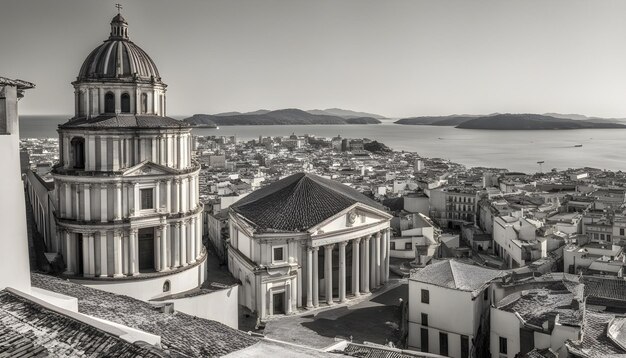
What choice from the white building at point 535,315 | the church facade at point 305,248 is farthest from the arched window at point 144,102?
the white building at point 535,315

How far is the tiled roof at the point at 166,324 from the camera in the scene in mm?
11724

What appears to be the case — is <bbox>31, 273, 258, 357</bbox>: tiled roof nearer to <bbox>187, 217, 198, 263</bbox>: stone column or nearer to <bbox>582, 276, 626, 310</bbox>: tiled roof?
<bbox>187, 217, 198, 263</bbox>: stone column

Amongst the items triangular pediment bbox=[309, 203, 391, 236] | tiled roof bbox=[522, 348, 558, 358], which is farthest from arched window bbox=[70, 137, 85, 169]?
tiled roof bbox=[522, 348, 558, 358]

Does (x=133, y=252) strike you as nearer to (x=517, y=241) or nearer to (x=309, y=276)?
(x=309, y=276)

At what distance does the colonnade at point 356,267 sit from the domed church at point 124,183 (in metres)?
5.83

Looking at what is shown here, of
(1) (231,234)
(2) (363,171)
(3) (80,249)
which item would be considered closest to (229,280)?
(1) (231,234)

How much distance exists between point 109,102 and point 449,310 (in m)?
17.8

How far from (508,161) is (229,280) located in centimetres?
13406

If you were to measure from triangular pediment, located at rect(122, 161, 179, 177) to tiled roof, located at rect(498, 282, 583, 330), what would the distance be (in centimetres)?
1535

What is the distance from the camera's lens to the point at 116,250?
2630cm

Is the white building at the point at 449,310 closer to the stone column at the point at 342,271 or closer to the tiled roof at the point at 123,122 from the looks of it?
the stone column at the point at 342,271

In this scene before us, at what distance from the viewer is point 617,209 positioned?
161ft

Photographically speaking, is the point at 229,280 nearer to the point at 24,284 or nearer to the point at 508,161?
the point at 24,284

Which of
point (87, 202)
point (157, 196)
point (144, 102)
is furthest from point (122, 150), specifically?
point (144, 102)
